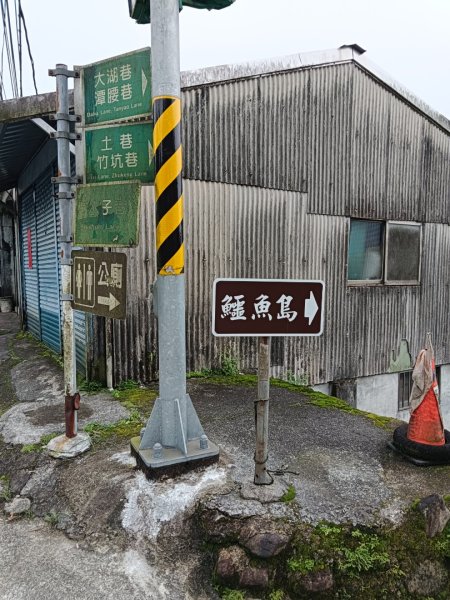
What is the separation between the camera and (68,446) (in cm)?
454

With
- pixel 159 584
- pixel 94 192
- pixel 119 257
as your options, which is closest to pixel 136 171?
pixel 94 192

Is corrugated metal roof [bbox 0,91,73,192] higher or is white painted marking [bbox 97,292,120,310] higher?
corrugated metal roof [bbox 0,91,73,192]

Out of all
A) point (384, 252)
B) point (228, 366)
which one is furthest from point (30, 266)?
point (384, 252)

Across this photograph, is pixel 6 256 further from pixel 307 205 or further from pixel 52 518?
pixel 52 518

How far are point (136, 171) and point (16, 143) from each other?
18.9 ft

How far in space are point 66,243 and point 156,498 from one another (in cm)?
260

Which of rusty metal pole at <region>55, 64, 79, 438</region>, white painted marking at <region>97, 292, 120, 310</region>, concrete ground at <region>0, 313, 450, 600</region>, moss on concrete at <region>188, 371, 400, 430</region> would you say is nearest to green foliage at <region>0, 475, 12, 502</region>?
concrete ground at <region>0, 313, 450, 600</region>

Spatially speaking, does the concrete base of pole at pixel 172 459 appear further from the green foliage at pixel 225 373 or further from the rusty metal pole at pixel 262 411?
the green foliage at pixel 225 373

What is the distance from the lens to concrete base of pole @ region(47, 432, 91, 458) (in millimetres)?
4492

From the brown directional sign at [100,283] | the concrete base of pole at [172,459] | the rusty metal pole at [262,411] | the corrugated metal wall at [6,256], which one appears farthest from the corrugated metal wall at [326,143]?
the corrugated metal wall at [6,256]

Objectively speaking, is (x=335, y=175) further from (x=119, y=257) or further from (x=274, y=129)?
(x=119, y=257)

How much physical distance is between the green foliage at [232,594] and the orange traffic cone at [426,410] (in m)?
2.33

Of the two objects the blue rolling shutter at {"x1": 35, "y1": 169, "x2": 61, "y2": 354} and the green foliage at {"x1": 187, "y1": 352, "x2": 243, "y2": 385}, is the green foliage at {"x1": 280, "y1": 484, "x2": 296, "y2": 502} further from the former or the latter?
the blue rolling shutter at {"x1": 35, "y1": 169, "x2": 61, "y2": 354}

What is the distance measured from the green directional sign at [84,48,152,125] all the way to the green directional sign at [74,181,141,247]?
2.15 feet
